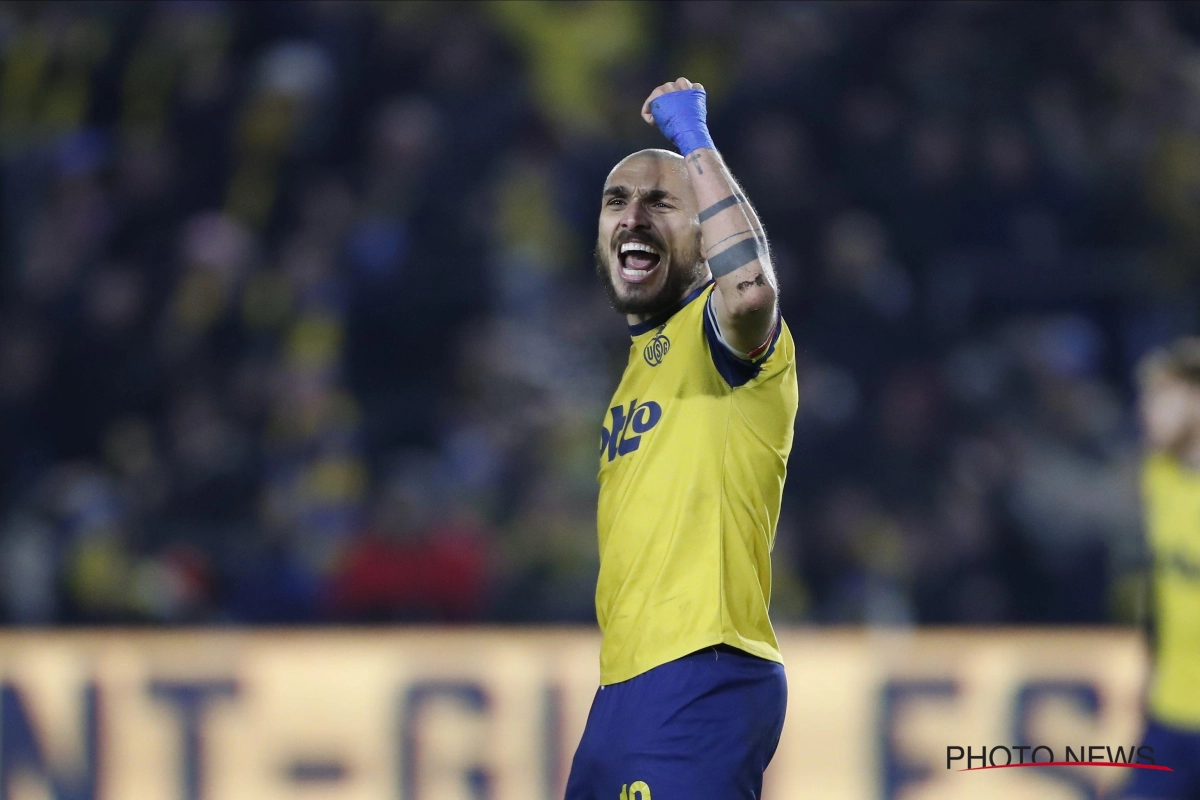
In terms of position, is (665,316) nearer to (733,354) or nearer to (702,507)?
(733,354)

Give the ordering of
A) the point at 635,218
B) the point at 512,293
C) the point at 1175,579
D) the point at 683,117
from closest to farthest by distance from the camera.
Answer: the point at 683,117 < the point at 635,218 < the point at 1175,579 < the point at 512,293

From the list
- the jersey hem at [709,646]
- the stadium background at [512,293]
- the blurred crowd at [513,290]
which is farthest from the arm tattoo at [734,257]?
the blurred crowd at [513,290]

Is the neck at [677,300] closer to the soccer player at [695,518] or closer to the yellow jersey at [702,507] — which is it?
the soccer player at [695,518]

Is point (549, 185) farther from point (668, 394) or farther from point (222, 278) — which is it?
point (668, 394)

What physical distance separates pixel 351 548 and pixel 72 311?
2.20 metres

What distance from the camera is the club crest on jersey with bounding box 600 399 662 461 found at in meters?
3.00

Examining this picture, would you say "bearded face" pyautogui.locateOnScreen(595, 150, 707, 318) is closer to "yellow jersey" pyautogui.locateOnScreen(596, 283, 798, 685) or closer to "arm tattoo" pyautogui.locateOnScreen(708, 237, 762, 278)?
"yellow jersey" pyautogui.locateOnScreen(596, 283, 798, 685)

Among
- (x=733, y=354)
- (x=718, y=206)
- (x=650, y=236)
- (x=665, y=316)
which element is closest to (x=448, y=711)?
(x=665, y=316)

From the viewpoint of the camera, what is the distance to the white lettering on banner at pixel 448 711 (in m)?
5.20

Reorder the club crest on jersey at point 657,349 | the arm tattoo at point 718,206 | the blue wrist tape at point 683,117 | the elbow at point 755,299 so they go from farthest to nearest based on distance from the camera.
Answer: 1. the club crest on jersey at point 657,349
2. the blue wrist tape at point 683,117
3. the arm tattoo at point 718,206
4. the elbow at point 755,299

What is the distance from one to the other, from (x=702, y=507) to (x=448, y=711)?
8.96ft

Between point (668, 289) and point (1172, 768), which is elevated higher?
point (668, 289)

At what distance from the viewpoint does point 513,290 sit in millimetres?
8039

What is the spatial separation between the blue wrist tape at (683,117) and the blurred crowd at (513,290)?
4375 millimetres
